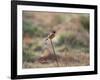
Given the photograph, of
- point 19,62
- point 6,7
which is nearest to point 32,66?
point 19,62

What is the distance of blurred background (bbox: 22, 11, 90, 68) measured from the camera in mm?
2037

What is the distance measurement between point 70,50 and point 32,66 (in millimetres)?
441

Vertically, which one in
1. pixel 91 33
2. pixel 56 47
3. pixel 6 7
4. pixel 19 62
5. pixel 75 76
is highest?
pixel 6 7

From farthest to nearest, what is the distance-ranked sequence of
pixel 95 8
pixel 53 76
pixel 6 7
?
pixel 95 8 < pixel 53 76 < pixel 6 7

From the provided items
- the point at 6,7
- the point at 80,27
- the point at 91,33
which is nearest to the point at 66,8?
the point at 80,27

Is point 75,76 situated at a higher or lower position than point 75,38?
lower

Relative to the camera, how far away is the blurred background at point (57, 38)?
204cm

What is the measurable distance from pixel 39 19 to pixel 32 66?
1.55ft

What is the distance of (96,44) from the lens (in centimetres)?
227

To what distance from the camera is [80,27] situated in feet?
7.29

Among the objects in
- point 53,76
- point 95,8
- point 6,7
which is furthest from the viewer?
point 95,8

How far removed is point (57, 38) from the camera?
213 cm

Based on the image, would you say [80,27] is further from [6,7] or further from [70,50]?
[6,7]

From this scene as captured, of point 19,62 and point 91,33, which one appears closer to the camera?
point 19,62
